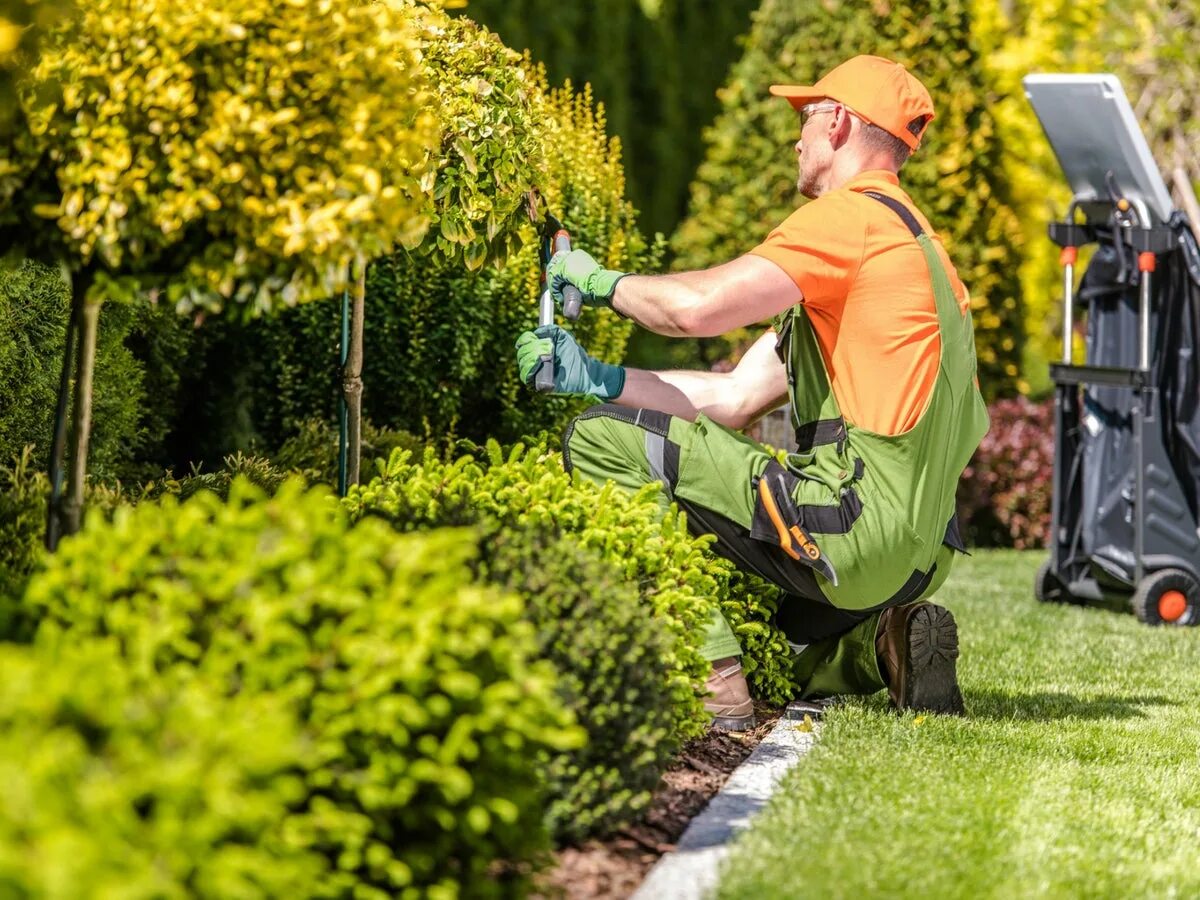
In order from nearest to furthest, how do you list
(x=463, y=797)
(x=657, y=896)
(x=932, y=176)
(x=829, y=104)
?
(x=463, y=797) < (x=657, y=896) < (x=829, y=104) < (x=932, y=176)

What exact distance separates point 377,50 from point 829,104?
163 centimetres

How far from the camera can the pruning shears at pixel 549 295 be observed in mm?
4016

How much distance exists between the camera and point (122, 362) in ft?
15.8

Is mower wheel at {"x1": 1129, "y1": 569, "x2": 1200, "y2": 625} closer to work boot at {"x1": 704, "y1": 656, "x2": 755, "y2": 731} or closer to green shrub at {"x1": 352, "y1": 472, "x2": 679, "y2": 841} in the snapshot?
work boot at {"x1": 704, "y1": 656, "x2": 755, "y2": 731}

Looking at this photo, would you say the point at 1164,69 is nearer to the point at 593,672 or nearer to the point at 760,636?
the point at 760,636

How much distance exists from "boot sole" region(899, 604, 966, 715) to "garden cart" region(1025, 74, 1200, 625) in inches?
109

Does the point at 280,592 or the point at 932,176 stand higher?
the point at 932,176

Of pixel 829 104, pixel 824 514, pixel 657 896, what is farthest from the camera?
pixel 829 104

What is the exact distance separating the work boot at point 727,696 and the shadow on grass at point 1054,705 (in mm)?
790

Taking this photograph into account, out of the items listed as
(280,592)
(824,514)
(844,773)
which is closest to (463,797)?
(280,592)

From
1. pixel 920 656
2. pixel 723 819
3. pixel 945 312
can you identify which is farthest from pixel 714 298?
pixel 723 819

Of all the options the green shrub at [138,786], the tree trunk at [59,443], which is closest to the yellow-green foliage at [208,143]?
the tree trunk at [59,443]

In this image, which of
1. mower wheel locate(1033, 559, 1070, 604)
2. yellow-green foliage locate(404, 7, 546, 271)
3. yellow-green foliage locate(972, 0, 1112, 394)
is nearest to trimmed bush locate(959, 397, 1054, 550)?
yellow-green foliage locate(972, 0, 1112, 394)

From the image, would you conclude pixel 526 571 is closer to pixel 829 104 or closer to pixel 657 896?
pixel 657 896
